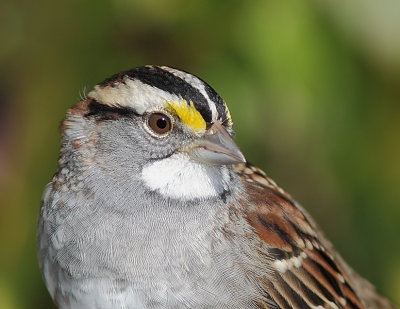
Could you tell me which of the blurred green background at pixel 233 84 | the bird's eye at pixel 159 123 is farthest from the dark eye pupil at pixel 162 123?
the blurred green background at pixel 233 84

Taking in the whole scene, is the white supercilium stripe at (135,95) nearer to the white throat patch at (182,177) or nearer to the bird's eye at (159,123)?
the bird's eye at (159,123)

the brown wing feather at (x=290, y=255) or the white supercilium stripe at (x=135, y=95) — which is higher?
the white supercilium stripe at (x=135, y=95)

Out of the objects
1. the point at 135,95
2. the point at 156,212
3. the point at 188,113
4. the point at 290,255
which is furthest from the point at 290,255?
the point at 135,95

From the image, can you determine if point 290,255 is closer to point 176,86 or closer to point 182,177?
point 182,177

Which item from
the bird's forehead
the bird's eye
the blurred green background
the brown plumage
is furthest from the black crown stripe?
the blurred green background

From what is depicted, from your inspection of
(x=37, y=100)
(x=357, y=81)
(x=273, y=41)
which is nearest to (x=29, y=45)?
(x=37, y=100)

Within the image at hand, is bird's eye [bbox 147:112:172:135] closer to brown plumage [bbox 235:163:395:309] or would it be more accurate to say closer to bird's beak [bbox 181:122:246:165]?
bird's beak [bbox 181:122:246:165]
